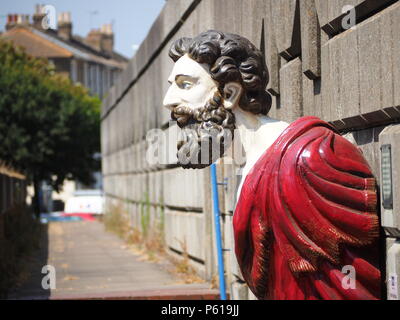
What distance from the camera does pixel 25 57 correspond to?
44219 millimetres

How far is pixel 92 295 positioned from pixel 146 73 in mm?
7412

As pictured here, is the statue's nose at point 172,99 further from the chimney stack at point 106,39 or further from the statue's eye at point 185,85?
the chimney stack at point 106,39

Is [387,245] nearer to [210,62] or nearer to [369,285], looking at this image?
[369,285]

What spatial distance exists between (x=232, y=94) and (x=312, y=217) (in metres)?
0.68

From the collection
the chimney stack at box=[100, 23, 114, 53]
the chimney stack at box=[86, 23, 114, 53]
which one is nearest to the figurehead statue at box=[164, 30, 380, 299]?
the chimney stack at box=[86, 23, 114, 53]

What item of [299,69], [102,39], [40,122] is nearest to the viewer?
[299,69]

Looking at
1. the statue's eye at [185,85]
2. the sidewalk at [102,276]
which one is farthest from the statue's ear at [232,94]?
the sidewalk at [102,276]

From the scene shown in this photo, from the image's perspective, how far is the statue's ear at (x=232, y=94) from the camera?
161 inches

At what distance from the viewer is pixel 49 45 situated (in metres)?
56.1

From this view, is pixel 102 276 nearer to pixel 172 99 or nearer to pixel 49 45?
pixel 172 99

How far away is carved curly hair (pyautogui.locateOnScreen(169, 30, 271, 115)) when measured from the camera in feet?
13.3

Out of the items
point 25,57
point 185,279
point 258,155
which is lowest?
point 185,279

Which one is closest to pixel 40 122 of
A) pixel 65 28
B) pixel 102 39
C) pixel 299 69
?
pixel 65 28

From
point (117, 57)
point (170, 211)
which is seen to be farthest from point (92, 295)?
point (117, 57)
